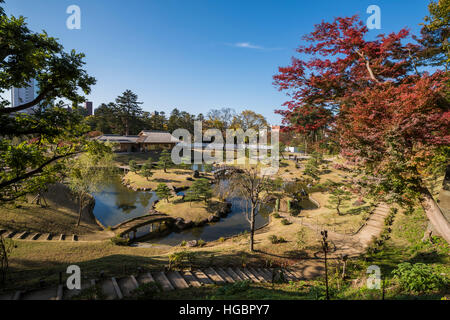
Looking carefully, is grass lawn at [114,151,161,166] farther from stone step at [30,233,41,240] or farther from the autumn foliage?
the autumn foliage

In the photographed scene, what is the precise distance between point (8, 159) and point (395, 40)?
10.7 metres

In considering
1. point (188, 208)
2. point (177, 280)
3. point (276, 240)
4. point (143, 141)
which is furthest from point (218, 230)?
point (143, 141)

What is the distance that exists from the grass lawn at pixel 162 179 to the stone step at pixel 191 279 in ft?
52.7

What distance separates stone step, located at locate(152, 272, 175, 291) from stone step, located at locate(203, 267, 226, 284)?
4.79 ft

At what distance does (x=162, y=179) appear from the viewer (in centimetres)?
2345

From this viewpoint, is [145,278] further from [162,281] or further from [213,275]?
[213,275]

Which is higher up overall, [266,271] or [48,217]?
[48,217]

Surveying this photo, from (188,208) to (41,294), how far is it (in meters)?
11.2

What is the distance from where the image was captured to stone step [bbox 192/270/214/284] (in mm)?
5665

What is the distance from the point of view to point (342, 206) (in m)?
14.9

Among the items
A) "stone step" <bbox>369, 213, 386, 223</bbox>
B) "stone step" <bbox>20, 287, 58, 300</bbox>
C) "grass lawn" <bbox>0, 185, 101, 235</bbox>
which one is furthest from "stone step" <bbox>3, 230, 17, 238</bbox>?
"stone step" <bbox>369, 213, 386, 223</bbox>

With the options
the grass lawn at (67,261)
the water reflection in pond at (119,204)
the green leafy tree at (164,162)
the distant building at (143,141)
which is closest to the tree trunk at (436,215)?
the grass lawn at (67,261)

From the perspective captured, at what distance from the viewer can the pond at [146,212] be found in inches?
498
